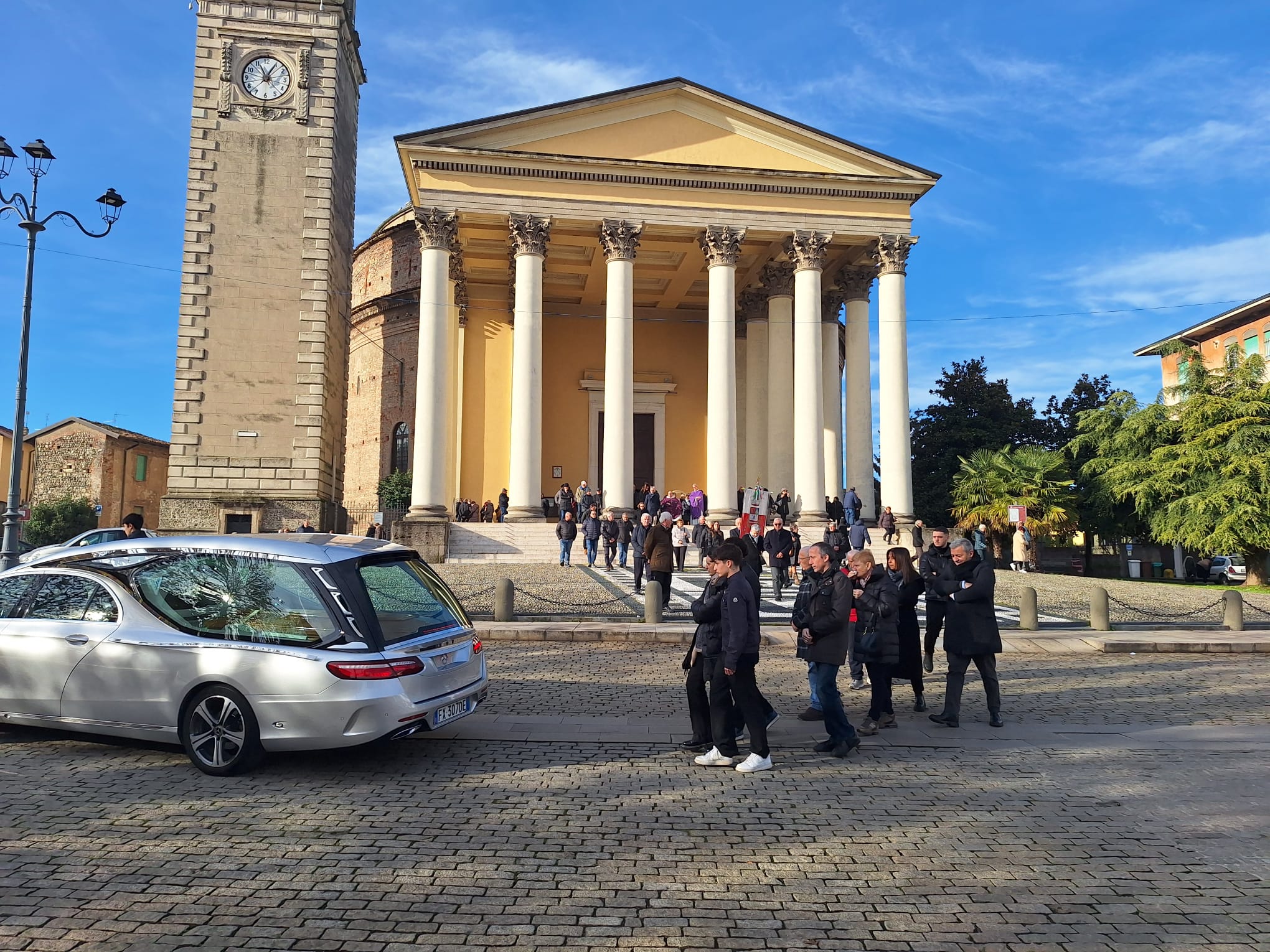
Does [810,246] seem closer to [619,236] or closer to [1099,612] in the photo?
[619,236]

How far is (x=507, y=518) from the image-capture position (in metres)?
26.0

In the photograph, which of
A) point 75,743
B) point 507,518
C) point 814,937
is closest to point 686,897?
point 814,937

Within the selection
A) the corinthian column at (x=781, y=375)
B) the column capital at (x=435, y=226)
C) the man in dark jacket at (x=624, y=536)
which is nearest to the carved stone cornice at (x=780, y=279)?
the corinthian column at (x=781, y=375)

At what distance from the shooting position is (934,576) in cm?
892

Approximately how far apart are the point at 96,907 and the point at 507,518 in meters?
22.4

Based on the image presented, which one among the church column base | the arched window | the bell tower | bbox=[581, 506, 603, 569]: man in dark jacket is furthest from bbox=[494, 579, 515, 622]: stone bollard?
the arched window

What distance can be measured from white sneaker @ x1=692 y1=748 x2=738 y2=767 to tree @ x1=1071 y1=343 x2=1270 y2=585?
98.4ft

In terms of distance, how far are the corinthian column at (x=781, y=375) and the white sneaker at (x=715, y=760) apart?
24.3 metres

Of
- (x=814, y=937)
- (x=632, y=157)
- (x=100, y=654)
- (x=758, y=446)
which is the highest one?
(x=632, y=157)

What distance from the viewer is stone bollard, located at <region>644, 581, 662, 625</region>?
13.5 m

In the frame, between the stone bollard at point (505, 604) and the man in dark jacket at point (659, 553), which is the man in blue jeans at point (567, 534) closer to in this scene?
the stone bollard at point (505, 604)

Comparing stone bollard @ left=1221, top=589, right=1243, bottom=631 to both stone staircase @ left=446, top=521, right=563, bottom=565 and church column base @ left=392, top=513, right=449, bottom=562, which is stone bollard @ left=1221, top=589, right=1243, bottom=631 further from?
church column base @ left=392, top=513, right=449, bottom=562

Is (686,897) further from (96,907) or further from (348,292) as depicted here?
(348,292)

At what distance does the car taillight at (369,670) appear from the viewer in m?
5.46
